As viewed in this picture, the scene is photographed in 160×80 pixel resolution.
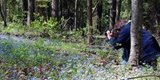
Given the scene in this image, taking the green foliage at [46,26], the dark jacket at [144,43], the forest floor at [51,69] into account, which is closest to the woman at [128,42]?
the dark jacket at [144,43]

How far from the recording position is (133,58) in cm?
945

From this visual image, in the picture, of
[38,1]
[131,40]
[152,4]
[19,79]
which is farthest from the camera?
[152,4]

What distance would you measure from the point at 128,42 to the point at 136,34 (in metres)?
0.31

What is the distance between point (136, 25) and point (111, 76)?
1804mm

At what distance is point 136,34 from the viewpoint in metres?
9.20

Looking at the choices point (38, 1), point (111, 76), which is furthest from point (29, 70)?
point (38, 1)

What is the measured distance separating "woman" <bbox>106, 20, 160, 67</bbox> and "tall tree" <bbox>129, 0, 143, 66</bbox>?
105 mm

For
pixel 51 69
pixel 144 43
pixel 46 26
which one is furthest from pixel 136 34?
pixel 46 26

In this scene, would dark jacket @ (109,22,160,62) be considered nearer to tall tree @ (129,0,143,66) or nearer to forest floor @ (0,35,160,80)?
tall tree @ (129,0,143,66)

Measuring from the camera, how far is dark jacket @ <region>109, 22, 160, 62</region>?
8.48 m

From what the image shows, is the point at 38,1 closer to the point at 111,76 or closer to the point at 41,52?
the point at 41,52

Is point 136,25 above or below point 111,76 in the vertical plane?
above

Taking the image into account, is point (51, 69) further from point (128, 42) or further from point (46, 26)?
point (46, 26)

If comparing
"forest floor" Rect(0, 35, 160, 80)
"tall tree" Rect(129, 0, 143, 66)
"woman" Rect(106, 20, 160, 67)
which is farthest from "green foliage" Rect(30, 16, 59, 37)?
"woman" Rect(106, 20, 160, 67)
